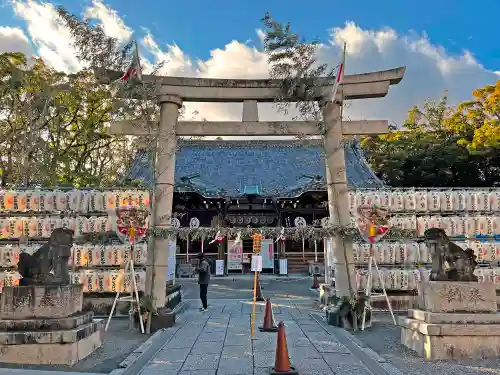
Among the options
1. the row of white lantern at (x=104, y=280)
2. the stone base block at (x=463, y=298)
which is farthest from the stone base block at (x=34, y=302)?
the stone base block at (x=463, y=298)

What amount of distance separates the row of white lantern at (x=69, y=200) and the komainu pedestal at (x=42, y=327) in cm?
461

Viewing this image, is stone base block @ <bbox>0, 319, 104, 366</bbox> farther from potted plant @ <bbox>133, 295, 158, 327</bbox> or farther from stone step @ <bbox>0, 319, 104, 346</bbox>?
potted plant @ <bbox>133, 295, 158, 327</bbox>

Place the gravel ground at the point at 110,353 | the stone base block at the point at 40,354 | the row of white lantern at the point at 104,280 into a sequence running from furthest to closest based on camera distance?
1. the row of white lantern at the point at 104,280
2. the stone base block at the point at 40,354
3. the gravel ground at the point at 110,353

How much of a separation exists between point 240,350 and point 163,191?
4384 millimetres

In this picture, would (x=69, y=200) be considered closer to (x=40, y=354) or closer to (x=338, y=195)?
(x=40, y=354)

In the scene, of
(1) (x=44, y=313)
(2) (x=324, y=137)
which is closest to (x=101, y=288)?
(1) (x=44, y=313)

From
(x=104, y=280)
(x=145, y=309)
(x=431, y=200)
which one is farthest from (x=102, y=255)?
(x=431, y=200)

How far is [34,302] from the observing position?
21.9 ft

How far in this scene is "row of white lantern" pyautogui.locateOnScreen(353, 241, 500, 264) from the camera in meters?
11.4

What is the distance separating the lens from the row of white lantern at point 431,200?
37.7 feet

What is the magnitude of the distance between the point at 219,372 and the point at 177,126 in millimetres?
6380

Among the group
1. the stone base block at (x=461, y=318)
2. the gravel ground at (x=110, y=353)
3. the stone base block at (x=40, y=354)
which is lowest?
the gravel ground at (x=110, y=353)

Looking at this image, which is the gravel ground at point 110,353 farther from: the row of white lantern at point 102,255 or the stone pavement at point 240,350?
the row of white lantern at point 102,255

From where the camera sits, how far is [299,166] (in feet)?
87.2
